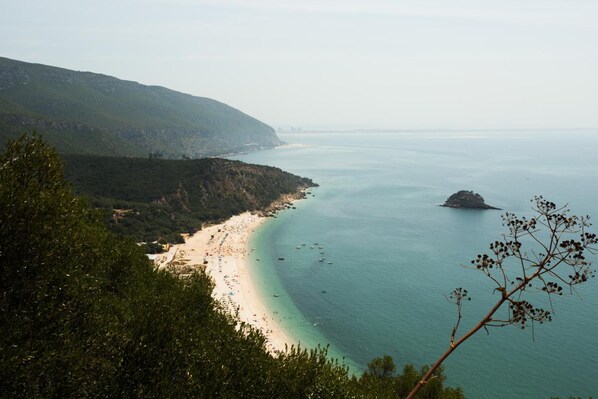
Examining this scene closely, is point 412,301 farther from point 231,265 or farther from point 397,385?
point 231,265

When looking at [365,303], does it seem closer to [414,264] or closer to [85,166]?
[414,264]

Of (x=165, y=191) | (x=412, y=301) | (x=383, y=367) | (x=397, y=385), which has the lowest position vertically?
(x=412, y=301)

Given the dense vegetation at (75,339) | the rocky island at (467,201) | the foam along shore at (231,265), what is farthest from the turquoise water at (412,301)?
the dense vegetation at (75,339)

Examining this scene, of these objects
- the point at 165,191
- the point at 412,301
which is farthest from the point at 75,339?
the point at 165,191

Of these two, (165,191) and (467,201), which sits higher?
(165,191)

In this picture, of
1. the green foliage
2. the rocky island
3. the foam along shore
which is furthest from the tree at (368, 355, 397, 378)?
the rocky island

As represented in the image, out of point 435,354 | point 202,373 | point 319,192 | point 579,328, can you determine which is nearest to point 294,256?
point 435,354

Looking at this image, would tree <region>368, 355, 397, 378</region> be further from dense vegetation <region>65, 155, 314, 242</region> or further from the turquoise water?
dense vegetation <region>65, 155, 314, 242</region>
